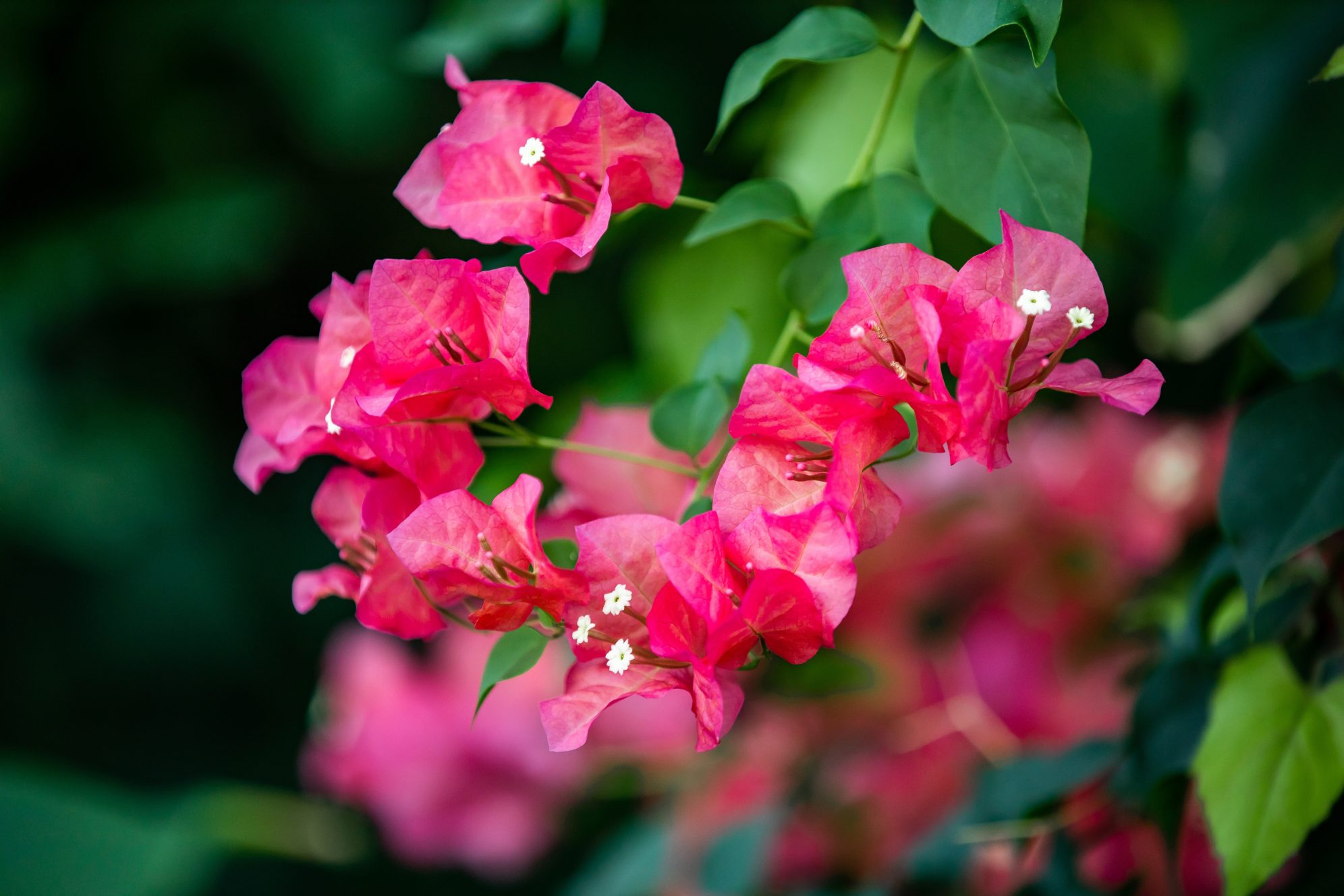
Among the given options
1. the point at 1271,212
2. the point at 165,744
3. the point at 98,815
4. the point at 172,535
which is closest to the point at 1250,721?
the point at 1271,212

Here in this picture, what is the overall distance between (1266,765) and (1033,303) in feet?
0.64

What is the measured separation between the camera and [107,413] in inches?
46.8

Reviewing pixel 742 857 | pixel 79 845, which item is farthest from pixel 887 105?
pixel 79 845

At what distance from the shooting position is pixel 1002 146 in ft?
0.85

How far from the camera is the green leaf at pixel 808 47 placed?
0.87 ft

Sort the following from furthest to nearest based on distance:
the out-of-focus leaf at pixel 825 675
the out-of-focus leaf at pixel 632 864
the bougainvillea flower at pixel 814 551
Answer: the out-of-focus leaf at pixel 632 864 < the out-of-focus leaf at pixel 825 675 < the bougainvillea flower at pixel 814 551

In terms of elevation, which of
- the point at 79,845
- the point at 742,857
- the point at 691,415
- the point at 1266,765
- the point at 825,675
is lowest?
the point at 79,845

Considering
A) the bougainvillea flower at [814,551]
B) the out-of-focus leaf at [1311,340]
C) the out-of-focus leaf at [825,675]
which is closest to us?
the bougainvillea flower at [814,551]

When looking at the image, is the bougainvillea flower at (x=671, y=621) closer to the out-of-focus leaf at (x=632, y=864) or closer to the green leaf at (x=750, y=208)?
the green leaf at (x=750, y=208)

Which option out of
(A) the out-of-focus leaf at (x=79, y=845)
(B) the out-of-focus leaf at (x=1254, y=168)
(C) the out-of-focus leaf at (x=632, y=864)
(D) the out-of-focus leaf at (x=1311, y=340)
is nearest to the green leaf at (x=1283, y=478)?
(D) the out-of-focus leaf at (x=1311, y=340)

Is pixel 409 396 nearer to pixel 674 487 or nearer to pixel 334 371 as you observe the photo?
pixel 334 371

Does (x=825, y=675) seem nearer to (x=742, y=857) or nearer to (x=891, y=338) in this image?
(x=742, y=857)

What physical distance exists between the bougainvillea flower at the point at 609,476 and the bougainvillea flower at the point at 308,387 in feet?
0.23

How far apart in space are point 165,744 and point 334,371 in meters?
1.24
